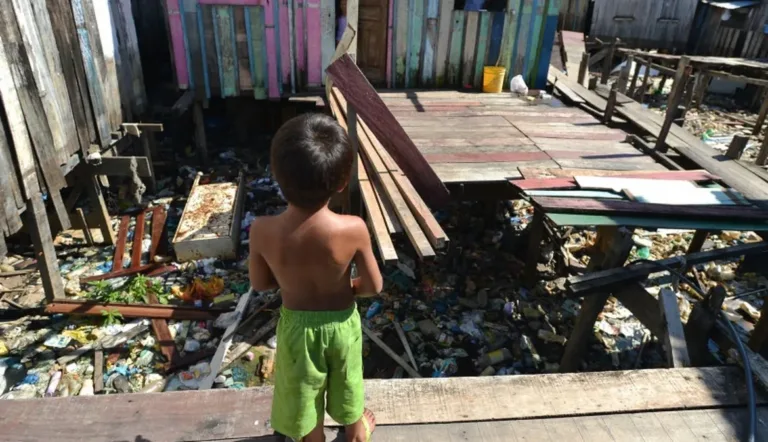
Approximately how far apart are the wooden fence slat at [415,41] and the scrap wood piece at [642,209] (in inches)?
189

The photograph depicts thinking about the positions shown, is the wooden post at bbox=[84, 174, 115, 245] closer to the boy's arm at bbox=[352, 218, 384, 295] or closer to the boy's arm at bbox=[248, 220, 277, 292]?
the boy's arm at bbox=[248, 220, 277, 292]

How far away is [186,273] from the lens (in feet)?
19.9

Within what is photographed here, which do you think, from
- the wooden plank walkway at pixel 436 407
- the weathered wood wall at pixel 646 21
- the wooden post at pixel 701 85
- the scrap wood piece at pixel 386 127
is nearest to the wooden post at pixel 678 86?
the scrap wood piece at pixel 386 127

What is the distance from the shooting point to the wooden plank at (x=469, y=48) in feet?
26.2

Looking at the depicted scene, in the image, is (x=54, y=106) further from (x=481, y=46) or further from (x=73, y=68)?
(x=481, y=46)

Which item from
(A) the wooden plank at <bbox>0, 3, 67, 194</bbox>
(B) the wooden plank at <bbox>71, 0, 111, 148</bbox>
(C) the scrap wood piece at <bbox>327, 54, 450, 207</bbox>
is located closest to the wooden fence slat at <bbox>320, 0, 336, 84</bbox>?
(B) the wooden plank at <bbox>71, 0, 111, 148</bbox>

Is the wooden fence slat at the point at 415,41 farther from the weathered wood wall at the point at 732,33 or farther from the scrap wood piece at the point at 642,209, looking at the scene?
the weathered wood wall at the point at 732,33

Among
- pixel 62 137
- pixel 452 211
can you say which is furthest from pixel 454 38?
pixel 62 137

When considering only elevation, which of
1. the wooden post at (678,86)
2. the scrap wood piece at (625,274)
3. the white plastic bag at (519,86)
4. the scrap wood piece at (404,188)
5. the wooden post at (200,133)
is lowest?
the wooden post at (200,133)

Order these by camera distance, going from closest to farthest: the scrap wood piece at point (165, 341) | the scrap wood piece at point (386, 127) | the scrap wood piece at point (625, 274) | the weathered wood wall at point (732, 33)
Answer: the scrap wood piece at point (386, 127) → the scrap wood piece at point (625, 274) → the scrap wood piece at point (165, 341) → the weathered wood wall at point (732, 33)

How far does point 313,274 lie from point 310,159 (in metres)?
0.46

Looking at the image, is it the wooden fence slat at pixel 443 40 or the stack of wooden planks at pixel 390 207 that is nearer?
the stack of wooden planks at pixel 390 207

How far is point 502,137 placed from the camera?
5.96 metres

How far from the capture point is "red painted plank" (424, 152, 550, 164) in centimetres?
518
